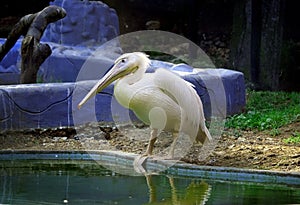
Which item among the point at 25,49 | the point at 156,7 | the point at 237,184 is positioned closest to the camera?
the point at 237,184

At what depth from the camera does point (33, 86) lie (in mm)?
7582

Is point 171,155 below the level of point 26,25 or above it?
below

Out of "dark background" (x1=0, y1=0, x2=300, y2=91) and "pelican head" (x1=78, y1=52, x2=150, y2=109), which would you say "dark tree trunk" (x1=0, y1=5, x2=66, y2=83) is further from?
"dark background" (x1=0, y1=0, x2=300, y2=91)

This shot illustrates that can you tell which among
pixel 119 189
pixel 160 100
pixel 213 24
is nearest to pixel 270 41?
pixel 213 24

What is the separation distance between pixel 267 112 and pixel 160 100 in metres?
3.02

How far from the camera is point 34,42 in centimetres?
805

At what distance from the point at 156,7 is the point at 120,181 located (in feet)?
32.5

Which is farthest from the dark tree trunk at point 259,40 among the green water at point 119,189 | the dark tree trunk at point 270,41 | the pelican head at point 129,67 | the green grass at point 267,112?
the green water at point 119,189

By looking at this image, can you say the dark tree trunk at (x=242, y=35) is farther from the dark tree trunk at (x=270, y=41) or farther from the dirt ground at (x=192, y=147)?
the dirt ground at (x=192, y=147)

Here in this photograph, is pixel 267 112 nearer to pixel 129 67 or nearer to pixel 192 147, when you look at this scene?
pixel 192 147

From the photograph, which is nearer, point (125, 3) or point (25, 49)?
point (25, 49)

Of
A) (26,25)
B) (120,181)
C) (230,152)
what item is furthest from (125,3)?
(120,181)

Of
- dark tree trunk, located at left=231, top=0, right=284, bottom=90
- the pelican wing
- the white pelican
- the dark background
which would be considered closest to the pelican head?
the white pelican

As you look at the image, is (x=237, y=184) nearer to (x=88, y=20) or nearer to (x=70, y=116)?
(x=70, y=116)
